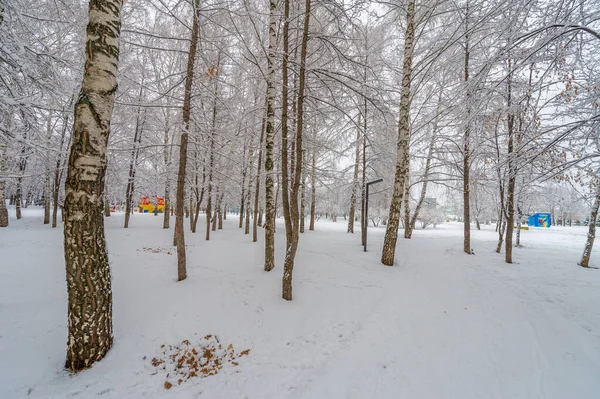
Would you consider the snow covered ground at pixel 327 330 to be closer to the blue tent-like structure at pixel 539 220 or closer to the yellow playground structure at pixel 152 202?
the yellow playground structure at pixel 152 202

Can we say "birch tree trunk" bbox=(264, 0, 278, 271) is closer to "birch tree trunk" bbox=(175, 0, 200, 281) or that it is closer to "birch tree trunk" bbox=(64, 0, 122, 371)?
"birch tree trunk" bbox=(175, 0, 200, 281)

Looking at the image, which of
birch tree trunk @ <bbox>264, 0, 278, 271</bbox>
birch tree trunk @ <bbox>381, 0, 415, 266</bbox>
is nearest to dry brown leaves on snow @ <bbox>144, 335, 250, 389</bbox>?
birch tree trunk @ <bbox>264, 0, 278, 271</bbox>

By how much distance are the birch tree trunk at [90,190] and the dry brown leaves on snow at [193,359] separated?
2.52 ft

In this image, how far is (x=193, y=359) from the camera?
3139 mm

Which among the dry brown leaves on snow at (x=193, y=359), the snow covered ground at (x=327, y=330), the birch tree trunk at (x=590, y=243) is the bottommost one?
the dry brown leaves on snow at (x=193, y=359)

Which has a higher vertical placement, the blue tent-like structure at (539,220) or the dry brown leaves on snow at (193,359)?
the blue tent-like structure at (539,220)

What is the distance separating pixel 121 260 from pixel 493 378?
27.0 ft

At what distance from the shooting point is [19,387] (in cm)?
240

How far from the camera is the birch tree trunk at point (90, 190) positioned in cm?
256

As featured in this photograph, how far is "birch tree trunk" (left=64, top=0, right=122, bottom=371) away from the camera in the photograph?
2.56m

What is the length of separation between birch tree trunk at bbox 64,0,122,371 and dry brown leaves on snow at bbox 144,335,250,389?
0.77 meters

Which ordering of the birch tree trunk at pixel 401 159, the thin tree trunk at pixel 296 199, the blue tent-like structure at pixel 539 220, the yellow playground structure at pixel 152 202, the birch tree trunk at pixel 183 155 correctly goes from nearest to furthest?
1. the thin tree trunk at pixel 296 199
2. the birch tree trunk at pixel 183 155
3. the birch tree trunk at pixel 401 159
4. the yellow playground structure at pixel 152 202
5. the blue tent-like structure at pixel 539 220

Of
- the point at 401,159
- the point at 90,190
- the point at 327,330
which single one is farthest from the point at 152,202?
the point at 327,330

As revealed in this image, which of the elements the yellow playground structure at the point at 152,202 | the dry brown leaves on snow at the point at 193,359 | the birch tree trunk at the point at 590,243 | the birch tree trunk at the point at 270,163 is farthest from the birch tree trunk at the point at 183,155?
the yellow playground structure at the point at 152,202
